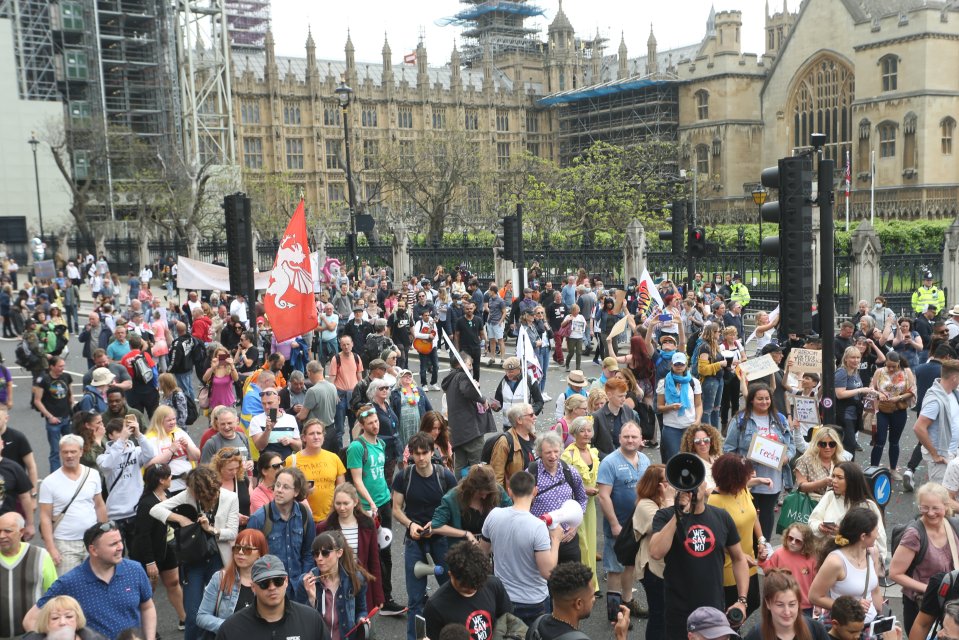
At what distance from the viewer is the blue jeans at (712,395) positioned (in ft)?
36.8

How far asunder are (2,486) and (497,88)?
248 feet

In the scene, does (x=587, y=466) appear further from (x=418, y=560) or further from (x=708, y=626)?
(x=708, y=626)

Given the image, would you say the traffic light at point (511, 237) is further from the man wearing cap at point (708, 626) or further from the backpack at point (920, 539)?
the man wearing cap at point (708, 626)

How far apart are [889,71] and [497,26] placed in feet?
142

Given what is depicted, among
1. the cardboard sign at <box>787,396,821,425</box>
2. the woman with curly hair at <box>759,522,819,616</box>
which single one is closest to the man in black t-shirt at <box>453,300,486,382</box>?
the cardboard sign at <box>787,396,821,425</box>

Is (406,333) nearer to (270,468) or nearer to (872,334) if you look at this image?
(872,334)

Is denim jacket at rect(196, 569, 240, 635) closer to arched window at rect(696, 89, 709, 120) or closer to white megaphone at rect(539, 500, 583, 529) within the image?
white megaphone at rect(539, 500, 583, 529)

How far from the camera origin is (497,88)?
7906 cm

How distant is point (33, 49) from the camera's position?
2108 inches

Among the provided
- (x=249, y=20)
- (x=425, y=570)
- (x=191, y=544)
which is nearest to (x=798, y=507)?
(x=425, y=570)

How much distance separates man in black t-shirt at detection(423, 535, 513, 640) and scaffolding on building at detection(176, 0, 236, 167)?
168 feet

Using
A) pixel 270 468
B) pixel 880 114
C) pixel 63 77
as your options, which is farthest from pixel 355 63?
pixel 270 468

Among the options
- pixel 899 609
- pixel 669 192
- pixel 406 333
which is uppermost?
pixel 669 192

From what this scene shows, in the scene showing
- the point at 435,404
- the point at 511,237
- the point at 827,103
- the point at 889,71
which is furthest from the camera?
the point at 827,103
